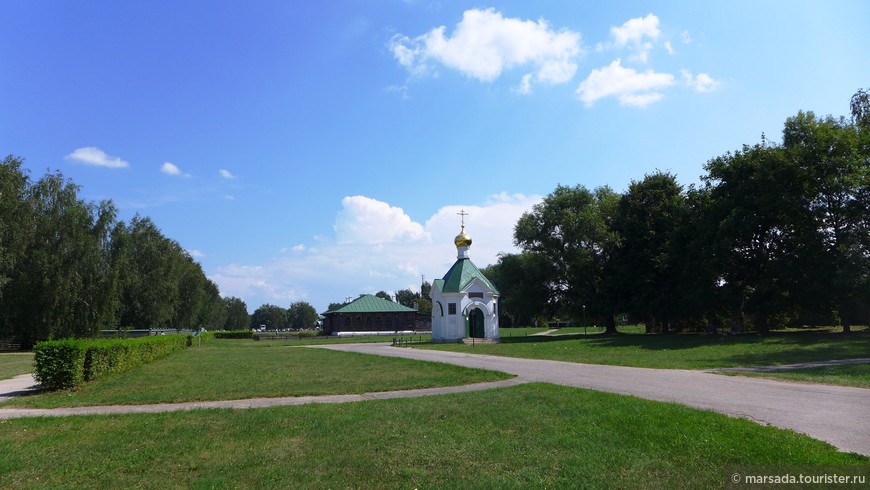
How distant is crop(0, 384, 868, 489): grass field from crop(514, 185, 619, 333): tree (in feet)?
127

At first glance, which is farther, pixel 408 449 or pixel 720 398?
pixel 720 398

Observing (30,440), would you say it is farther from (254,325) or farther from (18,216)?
(254,325)

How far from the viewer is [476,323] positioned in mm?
46062

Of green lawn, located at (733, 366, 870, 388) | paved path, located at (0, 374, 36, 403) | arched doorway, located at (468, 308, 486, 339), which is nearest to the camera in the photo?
green lawn, located at (733, 366, 870, 388)

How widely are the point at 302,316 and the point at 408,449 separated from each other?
156589 mm

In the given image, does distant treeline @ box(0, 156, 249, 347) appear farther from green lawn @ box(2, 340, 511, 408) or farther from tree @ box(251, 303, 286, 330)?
tree @ box(251, 303, 286, 330)

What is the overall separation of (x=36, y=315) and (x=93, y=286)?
4082mm

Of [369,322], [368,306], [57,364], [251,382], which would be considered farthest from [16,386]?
[368,306]

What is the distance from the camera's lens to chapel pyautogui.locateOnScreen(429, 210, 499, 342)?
45.4 meters

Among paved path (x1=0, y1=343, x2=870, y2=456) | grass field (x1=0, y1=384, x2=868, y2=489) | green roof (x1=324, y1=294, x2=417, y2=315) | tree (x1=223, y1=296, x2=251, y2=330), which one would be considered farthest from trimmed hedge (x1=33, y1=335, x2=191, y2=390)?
tree (x1=223, y1=296, x2=251, y2=330)

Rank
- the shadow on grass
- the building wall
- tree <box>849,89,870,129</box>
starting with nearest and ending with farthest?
the shadow on grass, tree <box>849,89,870,129</box>, the building wall

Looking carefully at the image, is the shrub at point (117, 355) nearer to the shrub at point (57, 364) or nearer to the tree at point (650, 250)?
the shrub at point (57, 364)

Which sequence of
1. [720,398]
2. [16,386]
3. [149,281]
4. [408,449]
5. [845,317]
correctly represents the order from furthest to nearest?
[149,281]
[845,317]
[16,386]
[720,398]
[408,449]

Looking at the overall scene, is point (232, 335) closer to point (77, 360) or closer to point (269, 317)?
point (77, 360)
